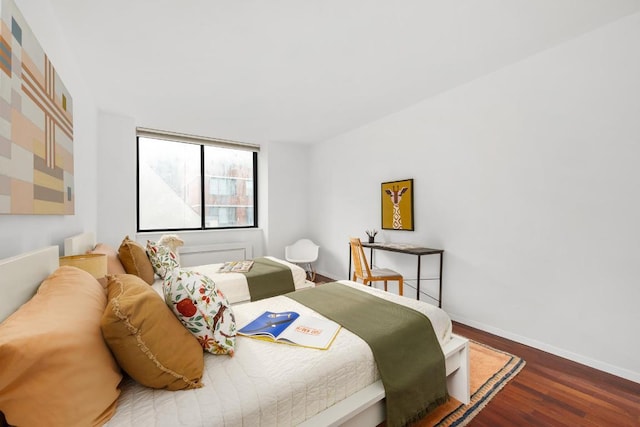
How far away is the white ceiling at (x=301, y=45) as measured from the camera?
6.05 feet

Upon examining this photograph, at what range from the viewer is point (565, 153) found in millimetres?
2275

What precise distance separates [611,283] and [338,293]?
199 cm

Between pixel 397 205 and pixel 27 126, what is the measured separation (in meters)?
3.28

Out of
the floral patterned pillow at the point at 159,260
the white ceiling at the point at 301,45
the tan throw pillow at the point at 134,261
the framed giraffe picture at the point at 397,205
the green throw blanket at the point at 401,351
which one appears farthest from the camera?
the framed giraffe picture at the point at 397,205

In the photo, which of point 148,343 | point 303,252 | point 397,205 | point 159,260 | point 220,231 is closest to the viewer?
point 148,343

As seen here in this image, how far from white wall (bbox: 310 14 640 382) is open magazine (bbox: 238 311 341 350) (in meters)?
1.92

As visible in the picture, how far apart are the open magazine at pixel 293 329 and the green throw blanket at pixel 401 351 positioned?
12 cm

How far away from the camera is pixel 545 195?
2.39 meters

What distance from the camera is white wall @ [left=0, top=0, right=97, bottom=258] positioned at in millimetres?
1211

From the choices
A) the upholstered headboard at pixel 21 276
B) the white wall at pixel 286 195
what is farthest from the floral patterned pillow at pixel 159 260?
the white wall at pixel 286 195

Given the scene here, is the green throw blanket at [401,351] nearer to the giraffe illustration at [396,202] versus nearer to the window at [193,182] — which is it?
the giraffe illustration at [396,202]

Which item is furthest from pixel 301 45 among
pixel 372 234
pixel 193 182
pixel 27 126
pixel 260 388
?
pixel 193 182

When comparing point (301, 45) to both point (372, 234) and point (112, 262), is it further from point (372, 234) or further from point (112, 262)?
point (372, 234)

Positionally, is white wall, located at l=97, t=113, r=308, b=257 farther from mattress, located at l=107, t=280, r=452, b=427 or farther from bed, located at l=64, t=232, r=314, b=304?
mattress, located at l=107, t=280, r=452, b=427
